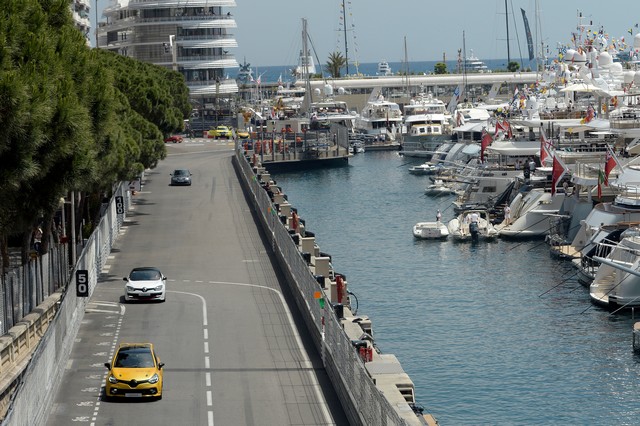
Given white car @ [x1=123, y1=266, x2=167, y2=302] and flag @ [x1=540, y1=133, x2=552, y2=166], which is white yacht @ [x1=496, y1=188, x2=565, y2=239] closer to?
flag @ [x1=540, y1=133, x2=552, y2=166]

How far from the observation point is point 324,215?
316ft

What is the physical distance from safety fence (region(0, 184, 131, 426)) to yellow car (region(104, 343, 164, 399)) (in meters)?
1.55

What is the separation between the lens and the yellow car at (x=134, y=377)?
33.4 m

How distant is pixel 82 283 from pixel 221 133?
363 ft

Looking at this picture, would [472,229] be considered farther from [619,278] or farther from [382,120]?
[382,120]

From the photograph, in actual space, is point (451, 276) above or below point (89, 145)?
below

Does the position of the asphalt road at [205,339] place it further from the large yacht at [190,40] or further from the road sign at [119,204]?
the large yacht at [190,40]

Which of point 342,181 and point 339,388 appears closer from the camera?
point 339,388

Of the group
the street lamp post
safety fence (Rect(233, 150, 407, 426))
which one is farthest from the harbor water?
the street lamp post

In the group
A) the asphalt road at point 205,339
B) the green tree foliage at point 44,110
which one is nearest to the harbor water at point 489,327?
the asphalt road at point 205,339

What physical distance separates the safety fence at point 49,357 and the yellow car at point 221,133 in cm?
9800

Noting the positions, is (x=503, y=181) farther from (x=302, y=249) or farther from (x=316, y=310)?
(x=316, y=310)

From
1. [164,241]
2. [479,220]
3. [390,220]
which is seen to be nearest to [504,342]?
[164,241]

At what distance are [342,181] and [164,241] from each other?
57765 millimetres
